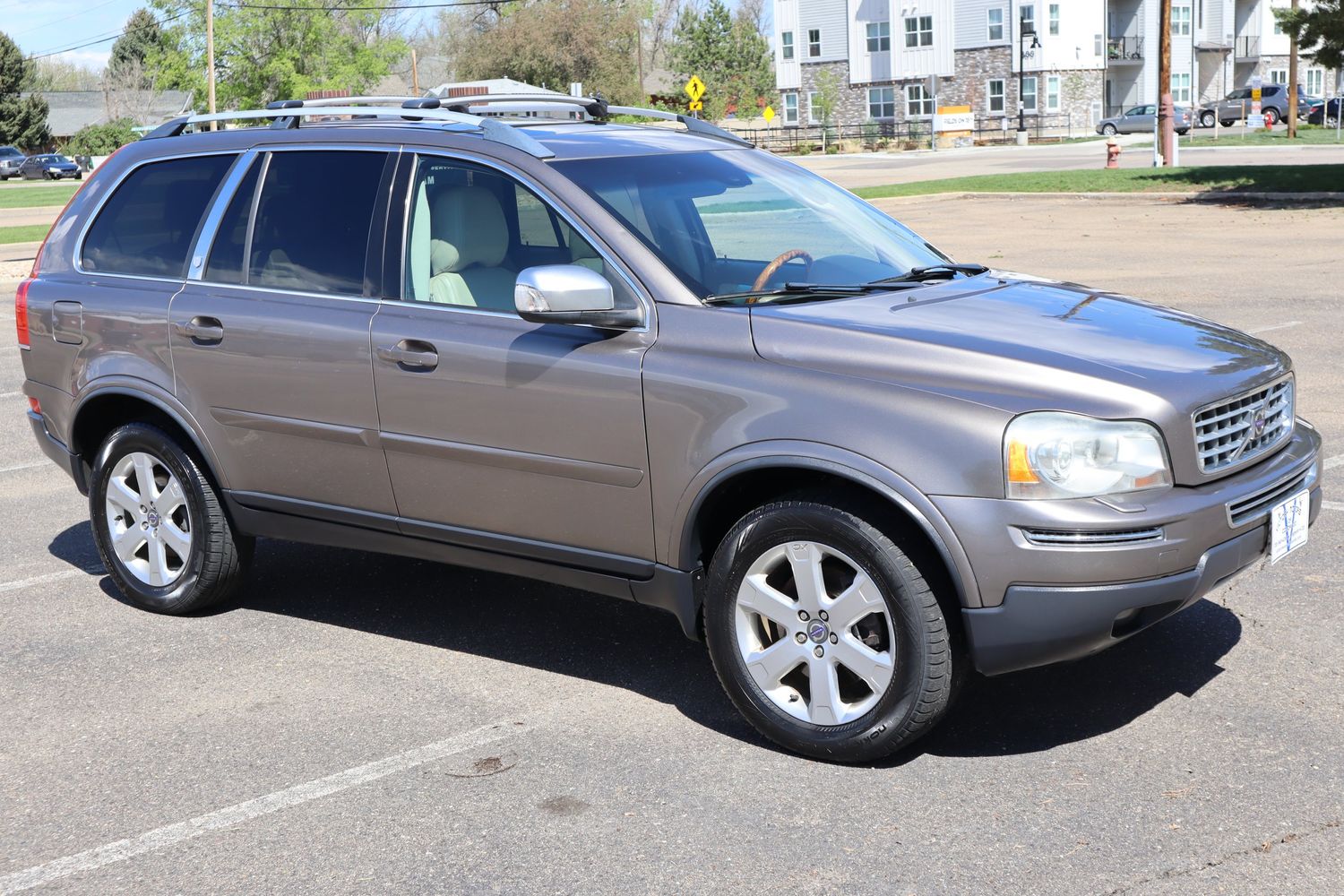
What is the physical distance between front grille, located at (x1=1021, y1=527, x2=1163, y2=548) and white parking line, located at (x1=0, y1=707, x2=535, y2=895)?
1772mm

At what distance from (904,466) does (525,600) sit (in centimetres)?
252

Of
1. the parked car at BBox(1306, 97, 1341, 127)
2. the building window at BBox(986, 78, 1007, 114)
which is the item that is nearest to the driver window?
the parked car at BBox(1306, 97, 1341, 127)

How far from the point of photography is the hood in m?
4.01

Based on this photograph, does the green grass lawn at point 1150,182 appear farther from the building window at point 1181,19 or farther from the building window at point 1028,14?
the building window at point 1181,19

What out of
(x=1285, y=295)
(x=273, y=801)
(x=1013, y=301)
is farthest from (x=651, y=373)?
(x=1285, y=295)

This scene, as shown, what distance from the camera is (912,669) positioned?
163 inches

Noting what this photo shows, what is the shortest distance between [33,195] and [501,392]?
50.7m

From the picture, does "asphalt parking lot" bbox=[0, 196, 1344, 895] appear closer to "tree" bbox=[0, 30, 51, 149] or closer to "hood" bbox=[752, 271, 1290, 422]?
"hood" bbox=[752, 271, 1290, 422]

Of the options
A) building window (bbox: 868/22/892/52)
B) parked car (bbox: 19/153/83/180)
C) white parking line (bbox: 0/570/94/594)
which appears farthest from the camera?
building window (bbox: 868/22/892/52)

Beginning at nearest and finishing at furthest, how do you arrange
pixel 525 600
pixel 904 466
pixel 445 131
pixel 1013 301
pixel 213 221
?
1. pixel 904 466
2. pixel 1013 301
3. pixel 445 131
4. pixel 213 221
5. pixel 525 600

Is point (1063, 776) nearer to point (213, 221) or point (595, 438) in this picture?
point (595, 438)

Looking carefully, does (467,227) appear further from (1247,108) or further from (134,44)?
(134,44)

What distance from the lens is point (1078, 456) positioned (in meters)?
3.95

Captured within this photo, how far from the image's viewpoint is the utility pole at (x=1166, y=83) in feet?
106
